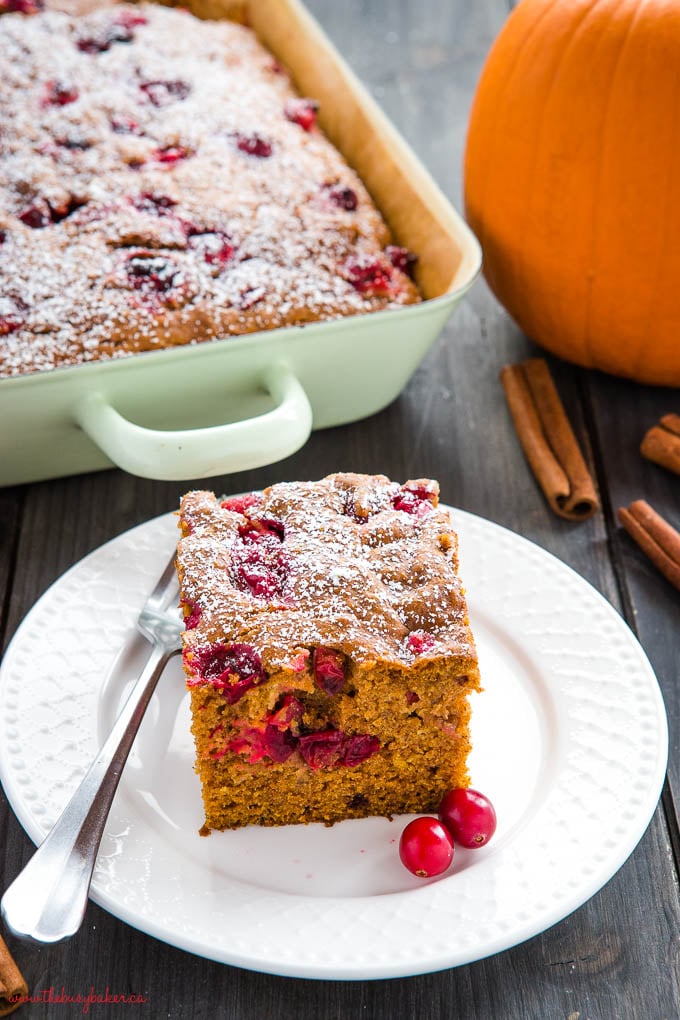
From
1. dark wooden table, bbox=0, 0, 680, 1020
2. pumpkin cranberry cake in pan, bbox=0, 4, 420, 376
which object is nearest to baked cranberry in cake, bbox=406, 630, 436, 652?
dark wooden table, bbox=0, 0, 680, 1020

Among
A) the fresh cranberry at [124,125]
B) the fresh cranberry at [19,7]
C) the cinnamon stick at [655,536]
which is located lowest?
the cinnamon stick at [655,536]

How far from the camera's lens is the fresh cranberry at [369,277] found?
2297 millimetres

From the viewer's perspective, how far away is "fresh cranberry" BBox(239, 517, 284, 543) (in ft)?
5.55

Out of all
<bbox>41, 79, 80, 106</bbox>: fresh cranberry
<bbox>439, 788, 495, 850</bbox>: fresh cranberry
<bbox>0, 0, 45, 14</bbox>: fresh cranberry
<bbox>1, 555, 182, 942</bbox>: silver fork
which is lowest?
<bbox>439, 788, 495, 850</bbox>: fresh cranberry

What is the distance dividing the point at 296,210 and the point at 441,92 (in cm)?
118

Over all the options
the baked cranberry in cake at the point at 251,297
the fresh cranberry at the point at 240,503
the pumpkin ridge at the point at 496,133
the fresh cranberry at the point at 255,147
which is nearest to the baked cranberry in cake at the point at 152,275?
the baked cranberry in cake at the point at 251,297

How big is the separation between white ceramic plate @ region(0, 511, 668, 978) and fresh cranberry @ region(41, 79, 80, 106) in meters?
1.29

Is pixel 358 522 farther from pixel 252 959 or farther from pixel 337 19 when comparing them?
pixel 337 19

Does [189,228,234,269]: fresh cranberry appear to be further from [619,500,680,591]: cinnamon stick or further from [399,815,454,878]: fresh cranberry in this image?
[399,815,454,878]: fresh cranberry

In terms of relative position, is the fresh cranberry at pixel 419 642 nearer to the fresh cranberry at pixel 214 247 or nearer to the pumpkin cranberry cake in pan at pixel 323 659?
the pumpkin cranberry cake in pan at pixel 323 659

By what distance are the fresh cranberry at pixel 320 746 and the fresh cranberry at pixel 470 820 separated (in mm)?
193

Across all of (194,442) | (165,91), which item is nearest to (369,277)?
(194,442)

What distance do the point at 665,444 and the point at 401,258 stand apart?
720 mm

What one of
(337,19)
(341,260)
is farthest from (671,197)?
(337,19)
